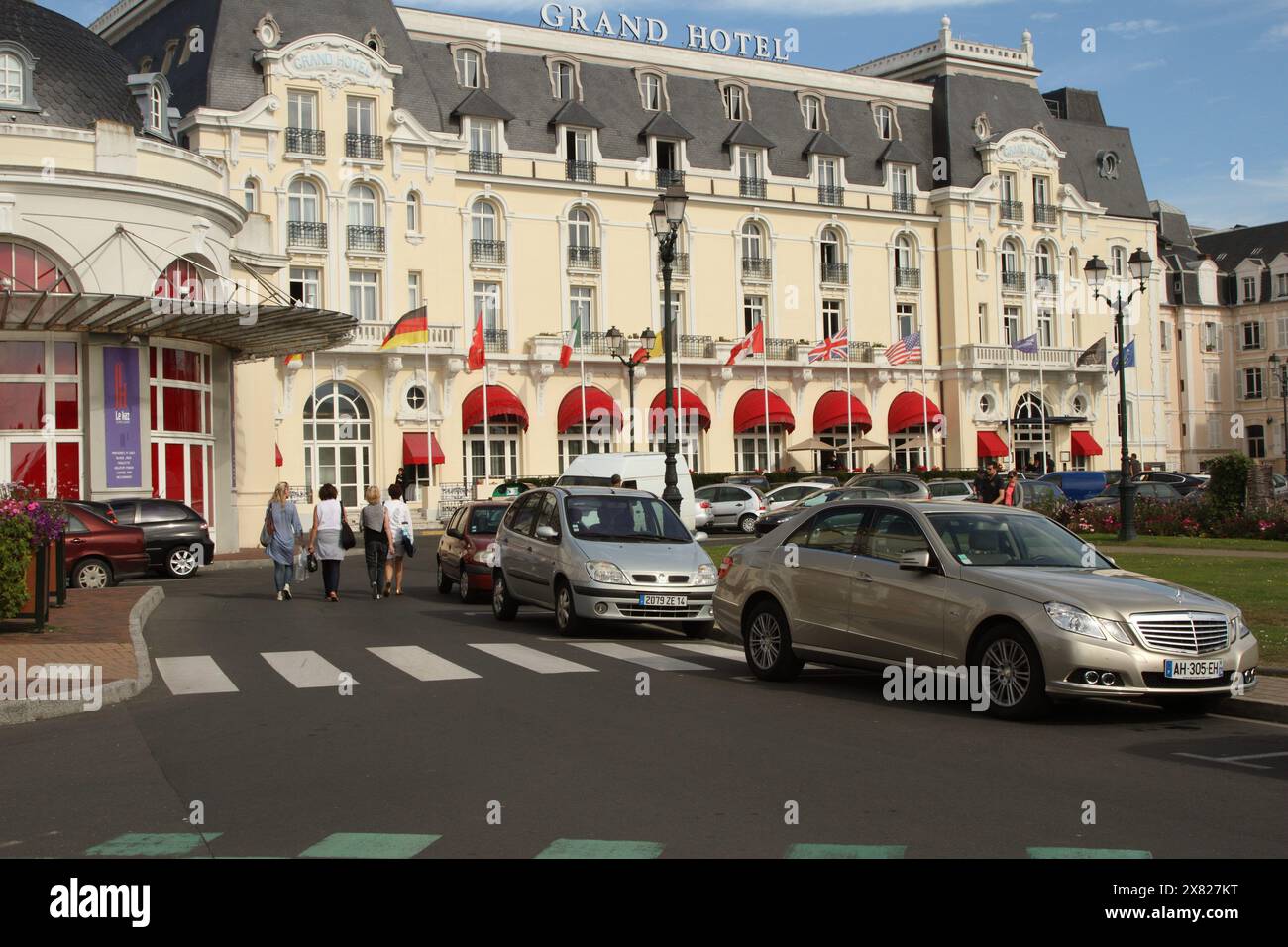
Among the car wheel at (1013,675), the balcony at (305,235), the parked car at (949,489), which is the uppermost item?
the balcony at (305,235)

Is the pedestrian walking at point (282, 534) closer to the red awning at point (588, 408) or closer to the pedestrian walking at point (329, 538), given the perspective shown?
the pedestrian walking at point (329, 538)

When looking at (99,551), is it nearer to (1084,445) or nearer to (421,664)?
(421,664)

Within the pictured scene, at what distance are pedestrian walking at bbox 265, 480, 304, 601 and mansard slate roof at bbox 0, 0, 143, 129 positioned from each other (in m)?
14.9

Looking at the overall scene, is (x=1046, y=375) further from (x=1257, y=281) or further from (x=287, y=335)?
(x=287, y=335)

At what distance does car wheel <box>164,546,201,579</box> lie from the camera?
94.0ft

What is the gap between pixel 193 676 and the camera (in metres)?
13.8

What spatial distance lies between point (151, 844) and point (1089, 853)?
15.1ft

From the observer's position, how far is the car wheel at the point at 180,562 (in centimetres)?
2866

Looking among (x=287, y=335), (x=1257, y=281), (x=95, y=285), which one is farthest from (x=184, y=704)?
(x=1257, y=281)

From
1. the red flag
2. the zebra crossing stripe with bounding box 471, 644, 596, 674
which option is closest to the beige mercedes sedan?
the zebra crossing stripe with bounding box 471, 644, 596, 674

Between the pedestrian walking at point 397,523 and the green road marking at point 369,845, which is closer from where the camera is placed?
the green road marking at point 369,845

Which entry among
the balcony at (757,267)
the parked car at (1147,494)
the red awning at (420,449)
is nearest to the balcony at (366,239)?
the red awning at (420,449)

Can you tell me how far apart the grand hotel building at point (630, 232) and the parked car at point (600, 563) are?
810 inches
